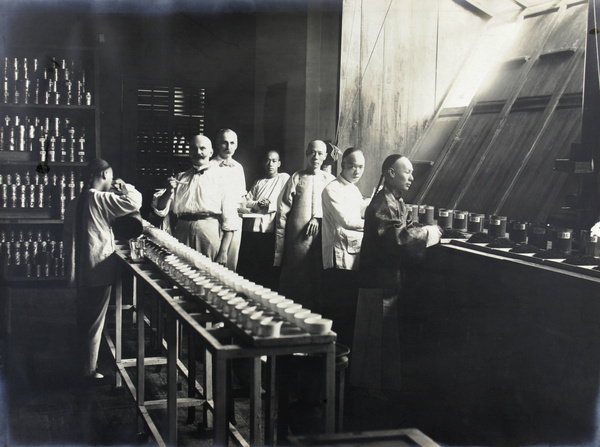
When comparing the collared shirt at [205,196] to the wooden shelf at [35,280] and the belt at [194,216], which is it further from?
the wooden shelf at [35,280]

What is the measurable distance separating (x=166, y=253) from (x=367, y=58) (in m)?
3.75

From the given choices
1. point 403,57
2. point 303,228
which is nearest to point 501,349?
point 303,228

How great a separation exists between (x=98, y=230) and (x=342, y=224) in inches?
67.3

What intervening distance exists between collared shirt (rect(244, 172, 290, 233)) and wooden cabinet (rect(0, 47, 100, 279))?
5.49ft

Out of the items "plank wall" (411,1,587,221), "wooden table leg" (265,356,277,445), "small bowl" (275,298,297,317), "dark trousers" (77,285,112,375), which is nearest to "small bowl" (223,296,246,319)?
"small bowl" (275,298,297,317)

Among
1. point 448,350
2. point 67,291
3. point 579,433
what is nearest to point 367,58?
point 448,350

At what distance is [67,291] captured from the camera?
265 inches

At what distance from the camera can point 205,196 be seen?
15.4 ft

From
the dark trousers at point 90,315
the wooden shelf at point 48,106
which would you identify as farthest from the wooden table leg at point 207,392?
the wooden shelf at point 48,106

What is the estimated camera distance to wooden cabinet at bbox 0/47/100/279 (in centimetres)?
658

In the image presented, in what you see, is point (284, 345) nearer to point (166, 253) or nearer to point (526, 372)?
point (166, 253)

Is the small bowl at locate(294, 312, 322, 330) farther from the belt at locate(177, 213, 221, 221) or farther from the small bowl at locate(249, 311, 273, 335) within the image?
the belt at locate(177, 213, 221, 221)

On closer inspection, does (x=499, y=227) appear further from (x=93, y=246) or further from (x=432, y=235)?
(x=93, y=246)

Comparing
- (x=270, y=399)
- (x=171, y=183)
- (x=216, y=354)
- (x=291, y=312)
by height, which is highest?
(x=171, y=183)
